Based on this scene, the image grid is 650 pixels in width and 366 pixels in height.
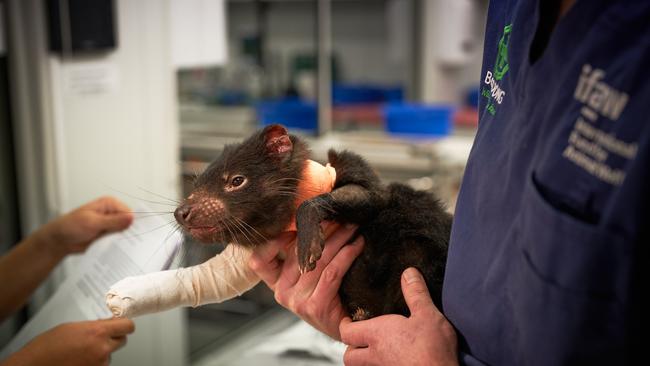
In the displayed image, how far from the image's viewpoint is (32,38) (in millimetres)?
1904

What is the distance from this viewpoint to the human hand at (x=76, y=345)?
3.89 feet

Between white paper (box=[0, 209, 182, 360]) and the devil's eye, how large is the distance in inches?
5.5

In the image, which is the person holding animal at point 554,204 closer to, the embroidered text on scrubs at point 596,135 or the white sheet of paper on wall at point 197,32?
the embroidered text on scrubs at point 596,135

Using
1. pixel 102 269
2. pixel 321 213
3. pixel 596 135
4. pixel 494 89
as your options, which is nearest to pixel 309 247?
pixel 321 213

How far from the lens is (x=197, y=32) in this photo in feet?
8.16

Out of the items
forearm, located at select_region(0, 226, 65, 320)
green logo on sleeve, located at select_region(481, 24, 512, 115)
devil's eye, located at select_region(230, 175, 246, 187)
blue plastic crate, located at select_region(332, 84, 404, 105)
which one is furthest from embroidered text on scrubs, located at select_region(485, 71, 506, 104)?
blue plastic crate, located at select_region(332, 84, 404, 105)

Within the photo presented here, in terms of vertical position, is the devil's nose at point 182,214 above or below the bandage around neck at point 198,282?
above

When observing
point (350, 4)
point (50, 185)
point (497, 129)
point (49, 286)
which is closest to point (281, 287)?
point (497, 129)

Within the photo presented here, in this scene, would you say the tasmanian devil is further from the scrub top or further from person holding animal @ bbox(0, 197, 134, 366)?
person holding animal @ bbox(0, 197, 134, 366)

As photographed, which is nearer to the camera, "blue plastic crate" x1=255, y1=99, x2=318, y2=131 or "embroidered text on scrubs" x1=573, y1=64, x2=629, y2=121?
"embroidered text on scrubs" x1=573, y1=64, x2=629, y2=121

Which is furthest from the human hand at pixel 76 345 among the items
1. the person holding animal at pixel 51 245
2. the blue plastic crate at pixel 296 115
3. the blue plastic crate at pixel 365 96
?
the blue plastic crate at pixel 365 96

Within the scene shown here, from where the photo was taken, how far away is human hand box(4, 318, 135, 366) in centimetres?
119

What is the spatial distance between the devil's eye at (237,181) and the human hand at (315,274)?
0.12m

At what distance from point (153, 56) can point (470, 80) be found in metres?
3.75
